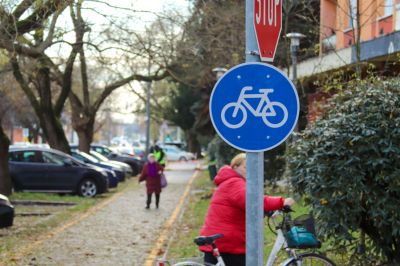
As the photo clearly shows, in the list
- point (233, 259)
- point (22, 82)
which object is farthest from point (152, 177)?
point (233, 259)

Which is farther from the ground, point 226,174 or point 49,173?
point 226,174

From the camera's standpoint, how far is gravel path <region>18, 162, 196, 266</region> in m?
9.84

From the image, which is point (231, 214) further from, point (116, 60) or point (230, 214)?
point (116, 60)

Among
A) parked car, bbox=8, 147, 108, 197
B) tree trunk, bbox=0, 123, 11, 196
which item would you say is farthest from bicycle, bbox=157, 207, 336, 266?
parked car, bbox=8, 147, 108, 197

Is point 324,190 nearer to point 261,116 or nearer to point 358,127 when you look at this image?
point 358,127

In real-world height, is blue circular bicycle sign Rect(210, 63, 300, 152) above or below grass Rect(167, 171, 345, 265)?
above

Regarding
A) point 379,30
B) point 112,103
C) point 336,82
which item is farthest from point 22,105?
point 336,82

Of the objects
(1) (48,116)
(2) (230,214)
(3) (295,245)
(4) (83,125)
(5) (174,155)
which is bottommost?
(3) (295,245)

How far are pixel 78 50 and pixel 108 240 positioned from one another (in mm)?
5695

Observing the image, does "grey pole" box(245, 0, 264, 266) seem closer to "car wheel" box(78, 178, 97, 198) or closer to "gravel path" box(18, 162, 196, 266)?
"gravel path" box(18, 162, 196, 266)

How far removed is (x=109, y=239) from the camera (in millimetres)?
12031

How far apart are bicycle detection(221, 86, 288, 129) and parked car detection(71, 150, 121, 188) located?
796 inches

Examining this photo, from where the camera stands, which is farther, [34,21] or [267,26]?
[34,21]

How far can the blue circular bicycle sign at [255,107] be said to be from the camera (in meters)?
4.37
